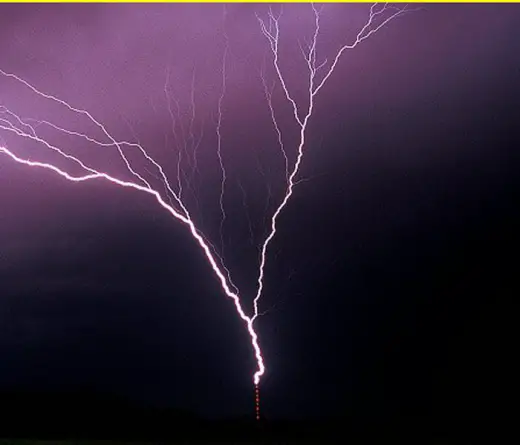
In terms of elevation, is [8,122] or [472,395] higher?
[8,122]

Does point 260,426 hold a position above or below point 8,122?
below

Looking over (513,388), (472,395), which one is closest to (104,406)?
(472,395)

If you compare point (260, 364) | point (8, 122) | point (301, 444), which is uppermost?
point (8, 122)

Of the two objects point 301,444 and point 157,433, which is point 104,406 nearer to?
point 157,433

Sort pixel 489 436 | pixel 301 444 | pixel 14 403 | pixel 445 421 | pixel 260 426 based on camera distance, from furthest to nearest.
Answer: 1. pixel 14 403
2. pixel 445 421
3. pixel 260 426
4. pixel 489 436
5. pixel 301 444

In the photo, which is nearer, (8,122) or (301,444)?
(301,444)

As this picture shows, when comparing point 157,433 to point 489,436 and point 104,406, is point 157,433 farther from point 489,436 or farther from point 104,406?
point 489,436

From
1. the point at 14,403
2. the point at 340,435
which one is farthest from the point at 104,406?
the point at 340,435

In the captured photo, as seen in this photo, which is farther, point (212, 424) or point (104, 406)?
point (104, 406)

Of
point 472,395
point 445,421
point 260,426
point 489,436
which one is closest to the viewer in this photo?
A: point 489,436
